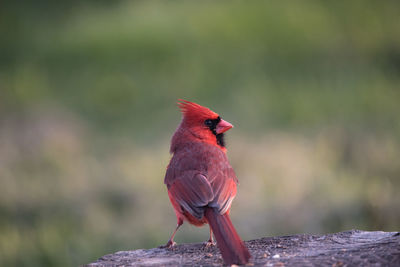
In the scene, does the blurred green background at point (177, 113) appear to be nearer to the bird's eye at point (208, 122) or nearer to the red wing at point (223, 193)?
the bird's eye at point (208, 122)

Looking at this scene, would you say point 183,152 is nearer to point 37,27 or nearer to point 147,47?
point 147,47

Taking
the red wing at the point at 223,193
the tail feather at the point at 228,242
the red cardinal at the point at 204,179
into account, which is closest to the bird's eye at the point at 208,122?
the red cardinal at the point at 204,179

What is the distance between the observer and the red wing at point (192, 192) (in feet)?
11.2

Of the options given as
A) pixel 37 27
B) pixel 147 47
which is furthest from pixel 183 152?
pixel 37 27

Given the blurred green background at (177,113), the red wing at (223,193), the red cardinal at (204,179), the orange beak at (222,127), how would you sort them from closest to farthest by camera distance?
the red cardinal at (204,179) < the red wing at (223,193) < the orange beak at (222,127) < the blurred green background at (177,113)

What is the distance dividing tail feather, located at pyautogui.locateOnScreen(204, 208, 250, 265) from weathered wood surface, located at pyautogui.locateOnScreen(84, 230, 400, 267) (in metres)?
0.13

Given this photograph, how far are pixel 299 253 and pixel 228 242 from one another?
1.65ft

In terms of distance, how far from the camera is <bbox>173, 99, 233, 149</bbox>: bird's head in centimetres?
418

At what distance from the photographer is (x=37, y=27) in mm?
11531

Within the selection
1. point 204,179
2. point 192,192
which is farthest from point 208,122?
point 192,192

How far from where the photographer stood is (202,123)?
4.21 m

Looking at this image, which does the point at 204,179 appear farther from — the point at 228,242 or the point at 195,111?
the point at 195,111

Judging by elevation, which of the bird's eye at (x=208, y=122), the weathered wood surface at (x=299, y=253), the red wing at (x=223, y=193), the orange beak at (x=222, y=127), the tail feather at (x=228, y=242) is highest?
the bird's eye at (x=208, y=122)

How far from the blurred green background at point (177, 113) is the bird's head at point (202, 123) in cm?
227
